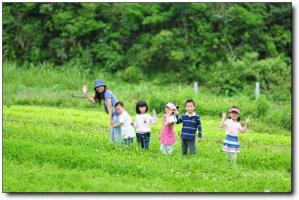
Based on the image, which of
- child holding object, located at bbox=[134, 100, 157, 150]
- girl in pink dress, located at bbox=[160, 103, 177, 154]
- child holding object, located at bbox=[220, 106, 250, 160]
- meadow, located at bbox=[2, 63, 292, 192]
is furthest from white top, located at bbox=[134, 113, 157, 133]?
child holding object, located at bbox=[220, 106, 250, 160]

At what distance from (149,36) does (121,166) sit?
47.5 feet

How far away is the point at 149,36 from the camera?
24531 mm

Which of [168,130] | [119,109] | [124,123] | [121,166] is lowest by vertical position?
[121,166]

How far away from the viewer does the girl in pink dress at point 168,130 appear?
36.9ft

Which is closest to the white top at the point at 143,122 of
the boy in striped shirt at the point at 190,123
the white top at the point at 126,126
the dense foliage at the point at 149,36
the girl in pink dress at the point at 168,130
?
the white top at the point at 126,126

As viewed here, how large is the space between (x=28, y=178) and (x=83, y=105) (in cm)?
855

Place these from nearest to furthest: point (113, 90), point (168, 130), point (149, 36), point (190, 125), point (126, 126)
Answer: point (190, 125), point (168, 130), point (126, 126), point (113, 90), point (149, 36)

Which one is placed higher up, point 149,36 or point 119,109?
point 149,36

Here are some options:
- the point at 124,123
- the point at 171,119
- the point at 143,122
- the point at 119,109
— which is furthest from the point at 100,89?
the point at 171,119

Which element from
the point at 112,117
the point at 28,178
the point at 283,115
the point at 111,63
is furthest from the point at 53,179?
the point at 111,63

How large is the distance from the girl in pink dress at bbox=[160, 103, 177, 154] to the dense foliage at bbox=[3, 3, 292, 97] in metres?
12.1

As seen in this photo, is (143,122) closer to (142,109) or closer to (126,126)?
(142,109)

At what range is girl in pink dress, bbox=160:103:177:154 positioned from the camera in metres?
11.2

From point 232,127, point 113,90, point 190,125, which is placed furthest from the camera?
point 113,90
